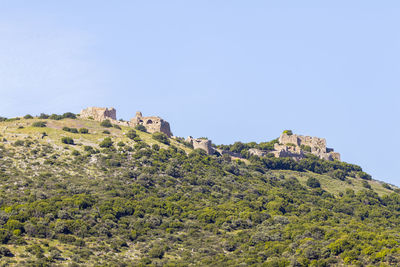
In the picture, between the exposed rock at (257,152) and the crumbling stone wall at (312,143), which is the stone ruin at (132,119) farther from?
the crumbling stone wall at (312,143)

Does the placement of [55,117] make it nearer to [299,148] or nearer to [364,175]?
[299,148]

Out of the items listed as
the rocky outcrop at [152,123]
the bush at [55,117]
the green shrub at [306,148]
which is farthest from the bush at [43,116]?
the green shrub at [306,148]

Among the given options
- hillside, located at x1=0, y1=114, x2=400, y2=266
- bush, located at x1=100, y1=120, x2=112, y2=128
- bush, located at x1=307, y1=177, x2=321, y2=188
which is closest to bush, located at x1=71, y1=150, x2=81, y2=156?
hillside, located at x1=0, y1=114, x2=400, y2=266

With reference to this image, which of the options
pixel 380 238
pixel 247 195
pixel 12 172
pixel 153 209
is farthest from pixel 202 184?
pixel 380 238

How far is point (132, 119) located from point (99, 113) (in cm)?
562

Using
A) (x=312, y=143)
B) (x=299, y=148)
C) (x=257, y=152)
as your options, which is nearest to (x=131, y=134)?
(x=257, y=152)

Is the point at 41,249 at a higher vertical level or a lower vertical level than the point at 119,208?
lower

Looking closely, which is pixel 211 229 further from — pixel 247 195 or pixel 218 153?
pixel 218 153

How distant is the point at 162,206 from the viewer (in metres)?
73.1

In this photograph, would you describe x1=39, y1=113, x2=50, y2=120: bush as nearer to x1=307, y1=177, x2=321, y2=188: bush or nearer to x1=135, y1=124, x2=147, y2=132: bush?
x1=135, y1=124, x2=147, y2=132: bush

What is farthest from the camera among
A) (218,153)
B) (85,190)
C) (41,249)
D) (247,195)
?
(218,153)

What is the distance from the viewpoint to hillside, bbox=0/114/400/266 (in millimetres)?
58031

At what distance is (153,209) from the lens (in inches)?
2810

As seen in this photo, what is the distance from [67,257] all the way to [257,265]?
50.7 ft
